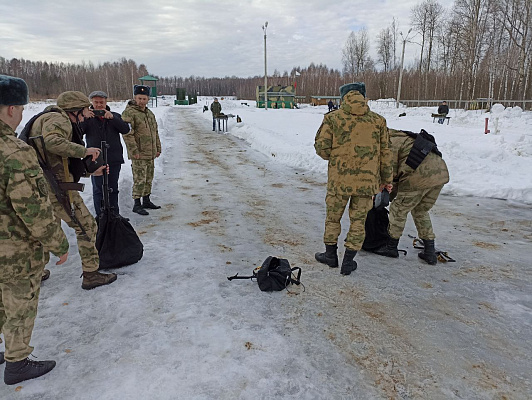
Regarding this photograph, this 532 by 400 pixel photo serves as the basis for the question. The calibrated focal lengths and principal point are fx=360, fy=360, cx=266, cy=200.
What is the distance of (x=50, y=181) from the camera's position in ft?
10.1

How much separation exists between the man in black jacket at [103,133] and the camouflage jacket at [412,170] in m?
3.48

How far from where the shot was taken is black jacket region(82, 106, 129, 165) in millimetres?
4688

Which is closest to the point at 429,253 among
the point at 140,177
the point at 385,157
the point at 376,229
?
the point at 376,229

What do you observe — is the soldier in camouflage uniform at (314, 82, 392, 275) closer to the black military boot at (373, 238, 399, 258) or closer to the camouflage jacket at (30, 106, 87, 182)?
the black military boot at (373, 238, 399, 258)

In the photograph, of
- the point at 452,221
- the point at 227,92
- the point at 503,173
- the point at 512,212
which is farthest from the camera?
the point at 227,92

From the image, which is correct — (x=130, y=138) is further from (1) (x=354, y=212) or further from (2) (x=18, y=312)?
(2) (x=18, y=312)

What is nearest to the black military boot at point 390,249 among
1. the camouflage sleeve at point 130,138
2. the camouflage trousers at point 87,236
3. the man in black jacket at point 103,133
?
the camouflage trousers at point 87,236

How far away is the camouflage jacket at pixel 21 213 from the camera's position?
2080 mm

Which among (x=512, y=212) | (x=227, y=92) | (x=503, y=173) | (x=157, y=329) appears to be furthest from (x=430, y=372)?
(x=227, y=92)

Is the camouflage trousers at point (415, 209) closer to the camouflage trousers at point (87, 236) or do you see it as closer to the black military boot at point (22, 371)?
the camouflage trousers at point (87, 236)

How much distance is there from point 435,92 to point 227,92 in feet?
298

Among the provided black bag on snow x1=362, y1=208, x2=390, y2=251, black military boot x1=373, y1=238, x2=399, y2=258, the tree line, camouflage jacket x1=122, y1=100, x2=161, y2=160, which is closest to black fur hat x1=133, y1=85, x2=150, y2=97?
camouflage jacket x1=122, y1=100, x2=161, y2=160

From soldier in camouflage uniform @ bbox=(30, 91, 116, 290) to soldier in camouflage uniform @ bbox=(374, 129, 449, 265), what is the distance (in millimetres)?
3225

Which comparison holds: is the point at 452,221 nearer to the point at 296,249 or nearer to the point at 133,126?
the point at 296,249
